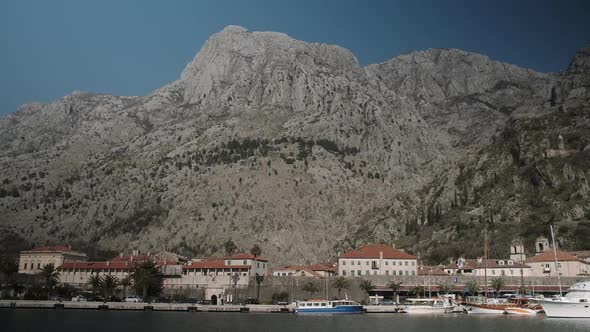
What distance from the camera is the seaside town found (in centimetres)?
10588

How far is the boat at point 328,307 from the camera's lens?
90.1m

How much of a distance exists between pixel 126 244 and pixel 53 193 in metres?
48.1

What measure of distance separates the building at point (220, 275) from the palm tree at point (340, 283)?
2019cm

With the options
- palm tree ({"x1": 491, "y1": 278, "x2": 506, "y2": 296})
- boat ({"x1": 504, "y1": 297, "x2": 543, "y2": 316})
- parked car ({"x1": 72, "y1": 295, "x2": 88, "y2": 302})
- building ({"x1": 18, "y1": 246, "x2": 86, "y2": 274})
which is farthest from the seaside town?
boat ({"x1": 504, "y1": 297, "x2": 543, "y2": 316})

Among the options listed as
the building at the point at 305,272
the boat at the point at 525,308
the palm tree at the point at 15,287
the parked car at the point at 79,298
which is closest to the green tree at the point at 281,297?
the building at the point at 305,272

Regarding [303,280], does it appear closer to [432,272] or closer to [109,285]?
[432,272]

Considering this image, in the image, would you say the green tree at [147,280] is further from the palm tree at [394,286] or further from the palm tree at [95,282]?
the palm tree at [394,286]

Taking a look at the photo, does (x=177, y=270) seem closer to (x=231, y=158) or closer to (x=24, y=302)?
(x=24, y=302)

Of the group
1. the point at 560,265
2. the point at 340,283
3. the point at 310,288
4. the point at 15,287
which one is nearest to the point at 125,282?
the point at 15,287

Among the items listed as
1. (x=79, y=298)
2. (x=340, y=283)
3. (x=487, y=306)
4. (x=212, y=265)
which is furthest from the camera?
(x=212, y=265)

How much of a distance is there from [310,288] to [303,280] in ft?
22.3

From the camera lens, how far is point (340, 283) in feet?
338

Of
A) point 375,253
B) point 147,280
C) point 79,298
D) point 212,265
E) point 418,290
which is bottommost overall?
point 79,298

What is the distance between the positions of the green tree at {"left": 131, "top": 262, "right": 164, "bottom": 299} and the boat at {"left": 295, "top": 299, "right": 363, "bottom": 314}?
112 ft
